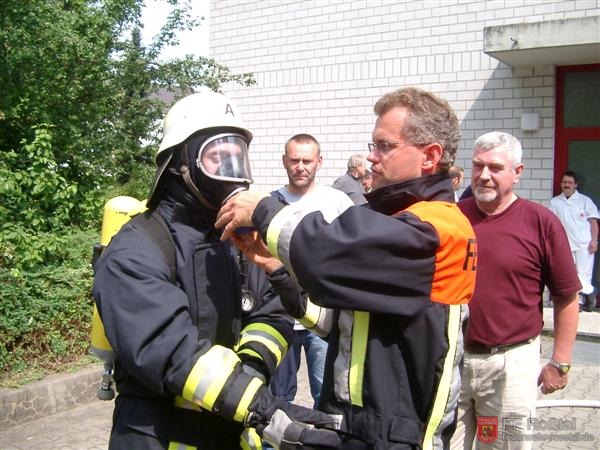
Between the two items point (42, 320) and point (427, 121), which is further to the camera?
point (42, 320)

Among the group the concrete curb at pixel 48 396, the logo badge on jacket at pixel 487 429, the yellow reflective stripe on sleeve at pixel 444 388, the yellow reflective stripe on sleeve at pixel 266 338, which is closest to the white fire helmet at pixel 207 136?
the yellow reflective stripe on sleeve at pixel 266 338

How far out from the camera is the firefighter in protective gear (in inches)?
77.3

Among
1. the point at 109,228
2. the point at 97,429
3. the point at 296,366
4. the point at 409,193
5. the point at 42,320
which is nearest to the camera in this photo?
the point at 409,193

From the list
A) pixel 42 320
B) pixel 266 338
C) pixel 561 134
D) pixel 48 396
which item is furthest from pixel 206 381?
pixel 561 134

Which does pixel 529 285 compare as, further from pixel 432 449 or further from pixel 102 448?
pixel 102 448

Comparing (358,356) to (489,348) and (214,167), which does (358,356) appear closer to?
(214,167)

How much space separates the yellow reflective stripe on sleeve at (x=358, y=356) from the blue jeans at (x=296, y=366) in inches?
99.2

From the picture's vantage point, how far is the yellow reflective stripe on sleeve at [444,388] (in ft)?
6.38

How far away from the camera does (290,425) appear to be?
6.60 ft

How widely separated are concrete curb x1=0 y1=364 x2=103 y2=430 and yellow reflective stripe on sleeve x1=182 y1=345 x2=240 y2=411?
3.69 m

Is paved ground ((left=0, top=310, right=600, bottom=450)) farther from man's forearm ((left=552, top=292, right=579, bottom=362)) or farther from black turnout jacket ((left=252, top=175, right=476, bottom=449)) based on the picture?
black turnout jacket ((left=252, top=175, right=476, bottom=449))

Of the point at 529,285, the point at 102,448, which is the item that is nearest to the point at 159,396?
the point at 529,285

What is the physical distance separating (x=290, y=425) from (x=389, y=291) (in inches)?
22.0

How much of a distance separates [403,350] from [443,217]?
44 centimetres
